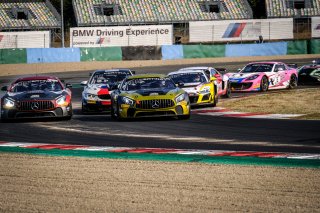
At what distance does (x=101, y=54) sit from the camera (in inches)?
2024

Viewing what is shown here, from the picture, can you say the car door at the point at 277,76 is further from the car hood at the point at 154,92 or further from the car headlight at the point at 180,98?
the car headlight at the point at 180,98

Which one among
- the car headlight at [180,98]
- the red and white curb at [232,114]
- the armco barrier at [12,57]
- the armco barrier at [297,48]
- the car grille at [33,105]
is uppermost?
the armco barrier at [297,48]

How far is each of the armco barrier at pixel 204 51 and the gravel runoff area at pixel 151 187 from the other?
40.7 m

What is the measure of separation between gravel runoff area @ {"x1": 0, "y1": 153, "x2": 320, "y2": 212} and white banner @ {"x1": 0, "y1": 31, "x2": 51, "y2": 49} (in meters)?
40.0

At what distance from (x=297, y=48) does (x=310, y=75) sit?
23.1m

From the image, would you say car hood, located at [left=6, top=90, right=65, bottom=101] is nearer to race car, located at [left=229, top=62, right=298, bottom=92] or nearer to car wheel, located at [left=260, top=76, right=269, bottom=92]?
race car, located at [left=229, top=62, right=298, bottom=92]

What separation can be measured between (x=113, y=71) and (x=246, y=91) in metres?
7.16

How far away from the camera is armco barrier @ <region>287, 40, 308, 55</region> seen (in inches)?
2178

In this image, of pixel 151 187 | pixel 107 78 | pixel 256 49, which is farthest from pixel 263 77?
pixel 256 49

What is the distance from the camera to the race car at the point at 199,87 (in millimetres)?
23961

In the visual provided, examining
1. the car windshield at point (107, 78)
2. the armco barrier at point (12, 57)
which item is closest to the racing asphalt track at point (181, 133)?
the car windshield at point (107, 78)

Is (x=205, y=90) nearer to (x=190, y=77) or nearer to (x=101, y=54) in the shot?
(x=190, y=77)

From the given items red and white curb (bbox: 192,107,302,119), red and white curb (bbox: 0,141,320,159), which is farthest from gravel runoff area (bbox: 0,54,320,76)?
red and white curb (bbox: 0,141,320,159)

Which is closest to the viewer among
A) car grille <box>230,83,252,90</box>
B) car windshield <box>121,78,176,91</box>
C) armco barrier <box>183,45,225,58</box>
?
car windshield <box>121,78,176,91</box>
